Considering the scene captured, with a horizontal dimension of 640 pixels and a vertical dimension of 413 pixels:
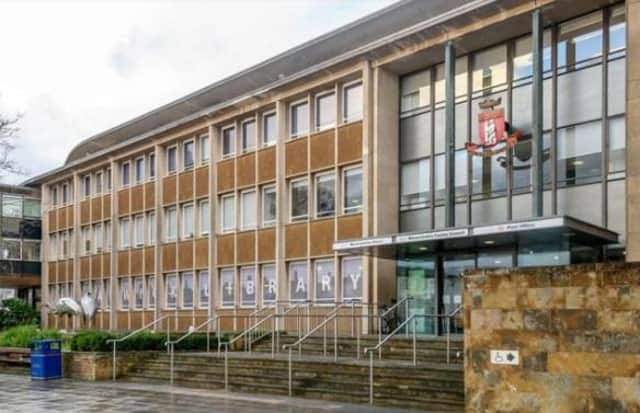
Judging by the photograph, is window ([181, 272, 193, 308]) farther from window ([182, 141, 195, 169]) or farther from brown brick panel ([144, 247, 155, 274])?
window ([182, 141, 195, 169])

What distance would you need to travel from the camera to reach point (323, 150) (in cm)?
2584

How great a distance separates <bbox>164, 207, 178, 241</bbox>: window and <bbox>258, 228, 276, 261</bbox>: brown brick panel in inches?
249

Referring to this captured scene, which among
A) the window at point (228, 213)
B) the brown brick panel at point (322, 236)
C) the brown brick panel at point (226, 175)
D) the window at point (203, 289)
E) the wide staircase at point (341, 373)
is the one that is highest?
the brown brick panel at point (226, 175)

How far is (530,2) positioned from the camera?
19875 millimetres

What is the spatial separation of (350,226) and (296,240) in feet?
9.63

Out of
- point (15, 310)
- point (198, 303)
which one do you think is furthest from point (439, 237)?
point (15, 310)

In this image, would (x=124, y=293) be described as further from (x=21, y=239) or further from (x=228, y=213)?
(x=21, y=239)

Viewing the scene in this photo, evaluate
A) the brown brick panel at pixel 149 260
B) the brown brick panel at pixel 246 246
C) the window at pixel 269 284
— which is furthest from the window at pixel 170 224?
the window at pixel 269 284

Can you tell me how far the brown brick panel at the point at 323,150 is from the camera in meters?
25.5

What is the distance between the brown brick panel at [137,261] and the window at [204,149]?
6.14 metres

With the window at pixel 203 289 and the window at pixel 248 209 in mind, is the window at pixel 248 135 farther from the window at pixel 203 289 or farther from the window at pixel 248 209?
the window at pixel 203 289

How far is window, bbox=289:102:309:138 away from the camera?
2706 cm

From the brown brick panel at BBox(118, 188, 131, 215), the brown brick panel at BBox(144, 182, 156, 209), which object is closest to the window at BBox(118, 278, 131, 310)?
the brown brick panel at BBox(118, 188, 131, 215)

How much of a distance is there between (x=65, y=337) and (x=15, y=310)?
666 inches
